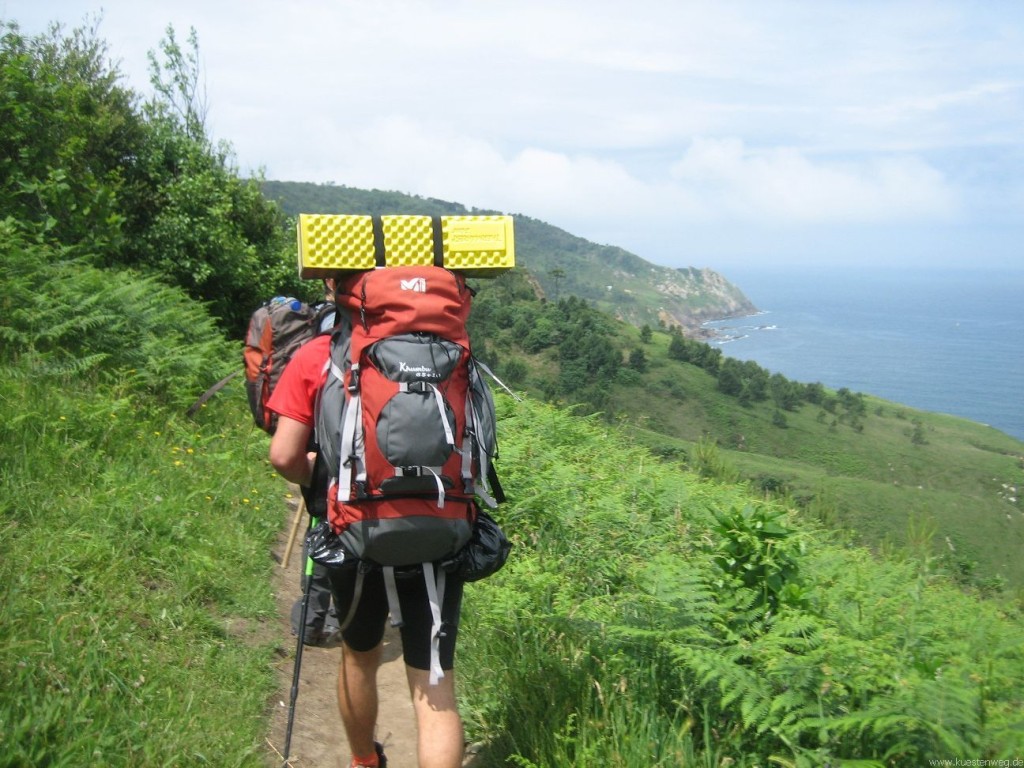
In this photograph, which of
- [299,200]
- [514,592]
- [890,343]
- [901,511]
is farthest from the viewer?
[299,200]

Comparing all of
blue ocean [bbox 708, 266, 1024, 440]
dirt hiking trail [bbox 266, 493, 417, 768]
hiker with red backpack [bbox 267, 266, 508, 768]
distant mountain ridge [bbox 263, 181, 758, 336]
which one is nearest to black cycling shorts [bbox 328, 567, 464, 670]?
hiker with red backpack [bbox 267, 266, 508, 768]

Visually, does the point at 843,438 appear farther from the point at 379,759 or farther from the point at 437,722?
the point at 437,722

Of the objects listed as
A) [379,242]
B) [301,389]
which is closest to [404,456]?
[301,389]

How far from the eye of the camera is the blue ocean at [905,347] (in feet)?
205

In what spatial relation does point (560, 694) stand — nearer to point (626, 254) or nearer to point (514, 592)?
point (514, 592)

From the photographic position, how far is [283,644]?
182 inches

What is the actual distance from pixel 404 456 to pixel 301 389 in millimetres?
471

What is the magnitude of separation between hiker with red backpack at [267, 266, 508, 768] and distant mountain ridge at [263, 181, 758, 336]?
4166 inches

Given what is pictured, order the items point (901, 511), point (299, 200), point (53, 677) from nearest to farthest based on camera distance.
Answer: point (53, 677) < point (901, 511) < point (299, 200)

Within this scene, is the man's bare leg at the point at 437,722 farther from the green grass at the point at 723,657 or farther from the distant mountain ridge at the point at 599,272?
the distant mountain ridge at the point at 599,272

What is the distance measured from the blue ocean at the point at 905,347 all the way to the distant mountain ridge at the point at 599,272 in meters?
7.52

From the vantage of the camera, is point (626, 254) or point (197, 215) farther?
point (626, 254)

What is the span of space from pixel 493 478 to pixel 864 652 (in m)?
1.34

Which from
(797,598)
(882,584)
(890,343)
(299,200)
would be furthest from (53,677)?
(299,200)
